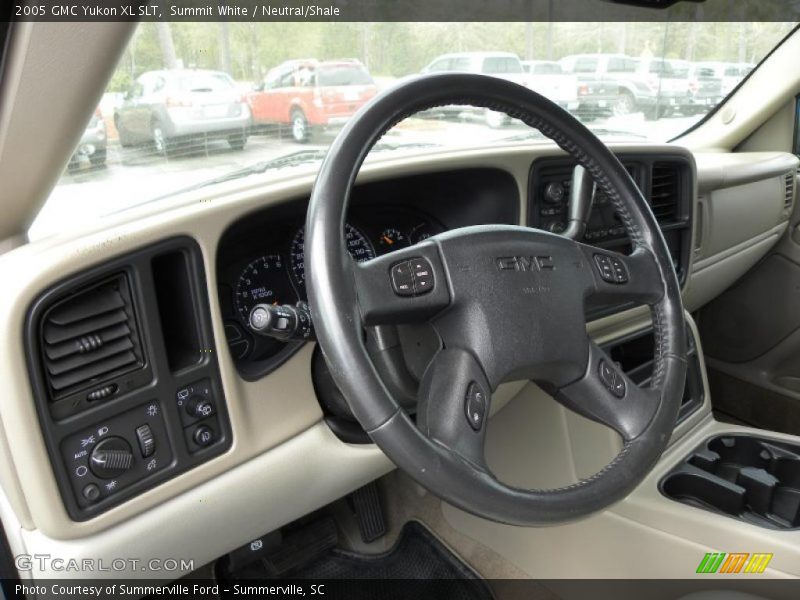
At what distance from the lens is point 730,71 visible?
9.21 feet

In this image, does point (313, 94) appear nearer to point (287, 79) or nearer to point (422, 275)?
point (287, 79)

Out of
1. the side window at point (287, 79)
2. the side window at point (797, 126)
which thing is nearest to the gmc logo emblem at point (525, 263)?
the side window at point (287, 79)

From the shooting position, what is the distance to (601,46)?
2.27 meters

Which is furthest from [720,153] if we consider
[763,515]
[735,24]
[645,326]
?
[763,515]

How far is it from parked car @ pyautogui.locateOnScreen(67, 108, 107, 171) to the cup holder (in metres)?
1.36

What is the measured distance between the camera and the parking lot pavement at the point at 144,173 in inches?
47.6

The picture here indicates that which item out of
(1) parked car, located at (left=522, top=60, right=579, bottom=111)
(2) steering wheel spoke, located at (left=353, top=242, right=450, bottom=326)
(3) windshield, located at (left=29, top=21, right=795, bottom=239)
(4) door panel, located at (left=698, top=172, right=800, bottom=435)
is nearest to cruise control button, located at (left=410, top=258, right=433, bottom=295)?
(2) steering wheel spoke, located at (left=353, top=242, right=450, bottom=326)

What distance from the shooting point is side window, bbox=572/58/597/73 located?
7.33 ft

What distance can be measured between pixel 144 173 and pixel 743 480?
144cm

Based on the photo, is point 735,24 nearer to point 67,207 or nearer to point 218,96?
point 218,96

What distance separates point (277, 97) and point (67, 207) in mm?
482

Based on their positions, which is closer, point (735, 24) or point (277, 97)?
point (277, 97)

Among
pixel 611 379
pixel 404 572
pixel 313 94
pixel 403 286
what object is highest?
pixel 313 94

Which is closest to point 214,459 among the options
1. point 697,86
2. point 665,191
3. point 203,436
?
point 203,436
